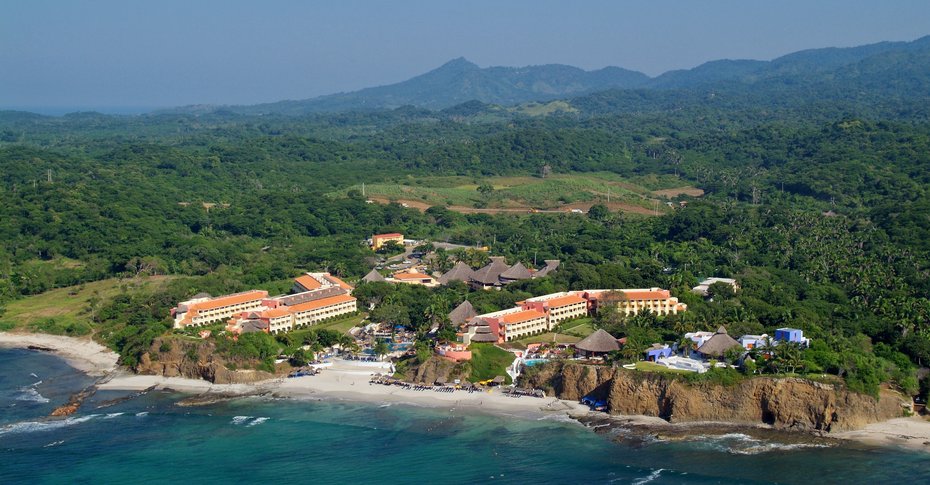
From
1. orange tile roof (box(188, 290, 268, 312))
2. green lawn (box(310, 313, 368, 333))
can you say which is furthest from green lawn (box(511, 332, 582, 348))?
orange tile roof (box(188, 290, 268, 312))

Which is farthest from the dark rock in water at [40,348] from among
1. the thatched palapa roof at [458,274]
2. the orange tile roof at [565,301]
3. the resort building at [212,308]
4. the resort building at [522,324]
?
the orange tile roof at [565,301]

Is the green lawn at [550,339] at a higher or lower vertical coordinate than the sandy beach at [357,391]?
higher

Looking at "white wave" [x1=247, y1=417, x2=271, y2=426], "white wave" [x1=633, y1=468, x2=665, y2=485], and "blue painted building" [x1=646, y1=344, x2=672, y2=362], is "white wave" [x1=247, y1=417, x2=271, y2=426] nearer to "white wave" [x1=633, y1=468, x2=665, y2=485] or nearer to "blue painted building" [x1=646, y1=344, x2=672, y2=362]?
"white wave" [x1=633, y1=468, x2=665, y2=485]

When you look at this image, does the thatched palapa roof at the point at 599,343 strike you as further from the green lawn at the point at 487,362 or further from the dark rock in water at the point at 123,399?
the dark rock in water at the point at 123,399

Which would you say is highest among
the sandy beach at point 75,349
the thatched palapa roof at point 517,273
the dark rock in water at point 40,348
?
the thatched palapa roof at point 517,273

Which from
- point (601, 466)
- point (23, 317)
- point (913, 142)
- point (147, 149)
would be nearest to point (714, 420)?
point (601, 466)

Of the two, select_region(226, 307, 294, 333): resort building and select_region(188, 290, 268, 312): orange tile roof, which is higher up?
select_region(188, 290, 268, 312): orange tile roof
